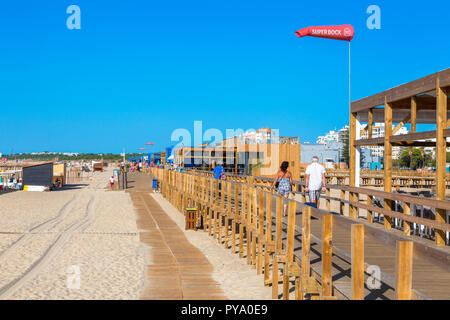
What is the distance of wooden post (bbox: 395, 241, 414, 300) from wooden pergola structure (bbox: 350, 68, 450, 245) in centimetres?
413

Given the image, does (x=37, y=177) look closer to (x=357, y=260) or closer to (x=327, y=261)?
(x=327, y=261)

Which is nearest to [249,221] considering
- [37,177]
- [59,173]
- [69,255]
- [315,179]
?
[315,179]

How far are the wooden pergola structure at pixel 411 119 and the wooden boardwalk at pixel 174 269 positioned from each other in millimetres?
3473

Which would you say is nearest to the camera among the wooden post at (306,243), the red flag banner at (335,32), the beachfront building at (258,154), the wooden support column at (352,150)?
the wooden post at (306,243)

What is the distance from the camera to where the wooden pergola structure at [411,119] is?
6602 millimetres

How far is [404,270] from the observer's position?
2721 mm

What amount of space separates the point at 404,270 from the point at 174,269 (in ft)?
21.1

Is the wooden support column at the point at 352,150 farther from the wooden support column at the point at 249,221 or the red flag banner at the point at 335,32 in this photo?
the red flag banner at the point at 335,32

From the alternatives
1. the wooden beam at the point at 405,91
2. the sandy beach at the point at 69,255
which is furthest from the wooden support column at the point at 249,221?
the wooden beam at the point at 405,91

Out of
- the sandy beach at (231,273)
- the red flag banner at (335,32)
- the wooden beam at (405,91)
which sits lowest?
the sandy beach at (231,273)

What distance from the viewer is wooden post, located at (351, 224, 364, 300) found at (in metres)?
3.44

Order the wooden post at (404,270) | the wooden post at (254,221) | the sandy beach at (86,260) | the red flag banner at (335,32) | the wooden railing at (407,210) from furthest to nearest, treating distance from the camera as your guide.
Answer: the red flag banner at (335,32) → the wooden post at (254,221) → the sandy beach at (86,260) → the wooden railing at (407,210) → the wooden post at (404,270)

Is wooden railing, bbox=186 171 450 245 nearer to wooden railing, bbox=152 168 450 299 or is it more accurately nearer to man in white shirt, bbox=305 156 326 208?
wooden railing, bbox=152 168 450 299
